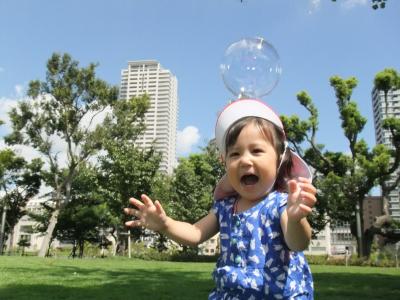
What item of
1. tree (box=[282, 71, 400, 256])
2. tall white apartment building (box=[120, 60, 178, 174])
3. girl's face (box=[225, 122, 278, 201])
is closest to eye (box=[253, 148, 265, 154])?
girl's face (box=[225, 122, 278, 201])

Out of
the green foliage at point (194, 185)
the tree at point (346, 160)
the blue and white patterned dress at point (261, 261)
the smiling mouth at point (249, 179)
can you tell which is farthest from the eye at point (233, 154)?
the green foliage at point (194, 185)

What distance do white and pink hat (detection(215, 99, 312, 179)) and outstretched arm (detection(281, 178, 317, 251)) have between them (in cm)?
35

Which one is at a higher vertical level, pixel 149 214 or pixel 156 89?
pixel 156 89

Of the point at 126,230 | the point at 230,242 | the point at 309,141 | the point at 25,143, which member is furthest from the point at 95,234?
the point at 230,242

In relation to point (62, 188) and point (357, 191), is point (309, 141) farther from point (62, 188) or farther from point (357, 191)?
point (62, 188)

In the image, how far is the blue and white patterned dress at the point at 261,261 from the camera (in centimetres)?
202

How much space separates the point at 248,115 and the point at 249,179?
1.07 ft

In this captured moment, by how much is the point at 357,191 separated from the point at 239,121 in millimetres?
27881

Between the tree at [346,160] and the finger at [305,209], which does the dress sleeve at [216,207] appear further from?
the tree at [346,160]

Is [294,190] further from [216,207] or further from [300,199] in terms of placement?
[216,207]

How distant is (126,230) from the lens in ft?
109

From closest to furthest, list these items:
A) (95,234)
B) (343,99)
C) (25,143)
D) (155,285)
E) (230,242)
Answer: (230,242), (155,285), (343,99), (25,143), (95,234)

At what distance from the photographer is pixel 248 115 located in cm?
227

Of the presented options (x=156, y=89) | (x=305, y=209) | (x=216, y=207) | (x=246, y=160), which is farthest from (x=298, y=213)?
(x=156, y=89)
